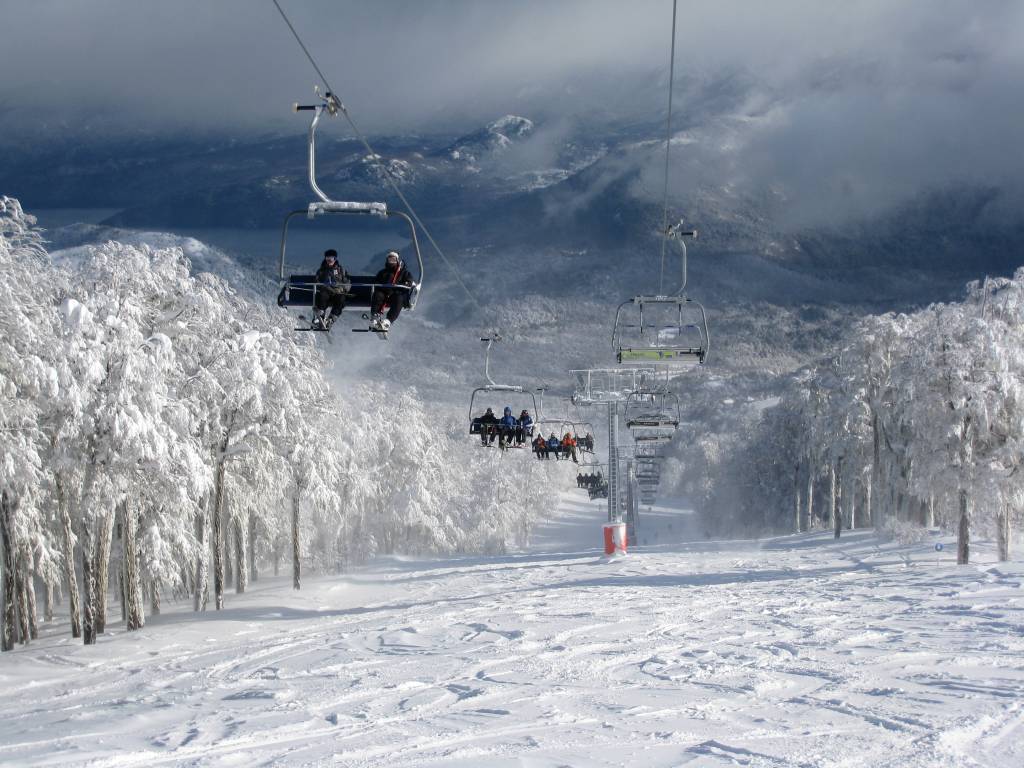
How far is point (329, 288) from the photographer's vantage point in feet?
44.6

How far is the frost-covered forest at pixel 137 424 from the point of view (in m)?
23.8

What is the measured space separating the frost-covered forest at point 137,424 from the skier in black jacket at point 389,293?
11.8m

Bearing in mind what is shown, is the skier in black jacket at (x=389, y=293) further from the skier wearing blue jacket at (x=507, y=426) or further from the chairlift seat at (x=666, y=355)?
the skier wearing blue jacket at (x=507, y=426)

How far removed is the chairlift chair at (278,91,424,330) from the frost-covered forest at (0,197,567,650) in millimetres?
11517

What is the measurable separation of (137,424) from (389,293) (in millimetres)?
12064

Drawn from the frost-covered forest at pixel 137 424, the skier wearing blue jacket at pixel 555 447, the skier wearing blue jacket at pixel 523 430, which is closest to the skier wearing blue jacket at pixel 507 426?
the skier wearing blue jacket at pixel 523 430

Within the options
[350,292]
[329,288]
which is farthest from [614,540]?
[329,288]

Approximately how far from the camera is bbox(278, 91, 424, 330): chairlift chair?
39.3 feet

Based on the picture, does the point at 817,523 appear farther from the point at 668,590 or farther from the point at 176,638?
the point at 176,638

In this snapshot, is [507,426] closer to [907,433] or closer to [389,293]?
[389,293]

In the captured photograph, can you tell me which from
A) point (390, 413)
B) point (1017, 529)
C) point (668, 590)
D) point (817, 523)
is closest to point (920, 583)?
point (668, 590)

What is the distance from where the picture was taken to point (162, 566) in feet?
91.6

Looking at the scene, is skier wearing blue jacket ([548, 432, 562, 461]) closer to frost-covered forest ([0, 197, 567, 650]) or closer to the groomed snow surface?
the groomed snow surface

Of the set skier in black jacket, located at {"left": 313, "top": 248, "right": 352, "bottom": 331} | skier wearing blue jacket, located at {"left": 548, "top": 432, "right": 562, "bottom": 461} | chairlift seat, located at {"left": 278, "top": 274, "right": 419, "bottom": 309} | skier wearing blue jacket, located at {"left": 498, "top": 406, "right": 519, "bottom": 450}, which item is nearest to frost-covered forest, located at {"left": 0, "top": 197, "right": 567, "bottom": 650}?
skier wearing blue jacket, located at {"left": 498, "top": 406, "right": 519, "bottom": 450}
